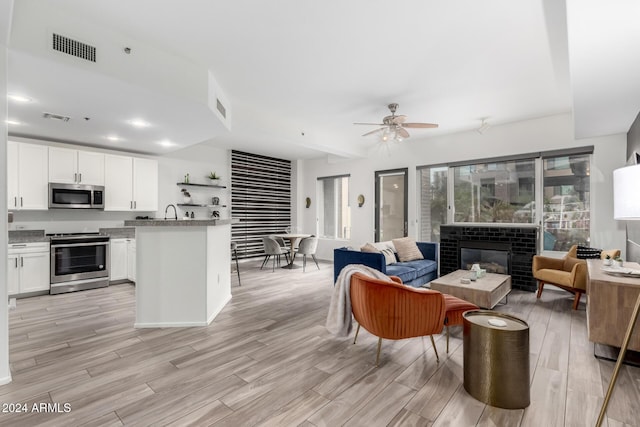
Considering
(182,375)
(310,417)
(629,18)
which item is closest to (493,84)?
(629,18)

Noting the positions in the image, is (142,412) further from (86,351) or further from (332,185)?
(332,185)

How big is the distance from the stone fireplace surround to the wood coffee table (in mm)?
1073

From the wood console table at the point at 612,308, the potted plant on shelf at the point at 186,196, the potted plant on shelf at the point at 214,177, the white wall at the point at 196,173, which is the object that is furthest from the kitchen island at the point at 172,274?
the potted plant on shelf at the point at 214,177

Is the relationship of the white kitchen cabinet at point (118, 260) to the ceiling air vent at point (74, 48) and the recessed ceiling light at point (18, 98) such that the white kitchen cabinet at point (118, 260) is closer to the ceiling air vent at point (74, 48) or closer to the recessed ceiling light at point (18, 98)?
the recessed ceiling light at point (18, 98)

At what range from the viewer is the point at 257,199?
801cm

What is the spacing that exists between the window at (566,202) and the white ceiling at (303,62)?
0.77 meters

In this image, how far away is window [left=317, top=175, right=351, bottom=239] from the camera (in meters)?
8.15

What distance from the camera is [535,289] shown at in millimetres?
4820

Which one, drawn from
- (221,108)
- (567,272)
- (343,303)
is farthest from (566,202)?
(221,108)

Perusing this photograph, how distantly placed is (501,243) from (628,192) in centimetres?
357

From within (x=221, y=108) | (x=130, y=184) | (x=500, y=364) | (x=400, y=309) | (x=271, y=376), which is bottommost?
(x=271, y=376)

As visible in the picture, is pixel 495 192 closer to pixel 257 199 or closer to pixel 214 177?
pixel 257 199

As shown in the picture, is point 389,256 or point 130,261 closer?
point 389,256

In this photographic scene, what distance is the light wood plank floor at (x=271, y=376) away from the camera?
1.88 metres
